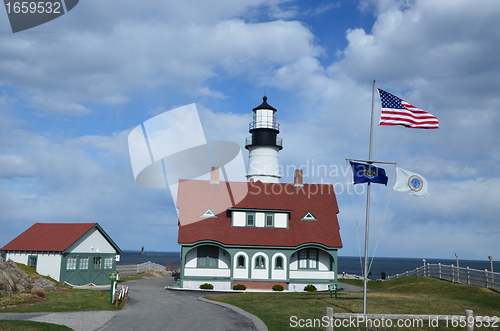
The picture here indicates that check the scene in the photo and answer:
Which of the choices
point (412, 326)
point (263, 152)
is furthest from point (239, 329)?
point (263, 152)

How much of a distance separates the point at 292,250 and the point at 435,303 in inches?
579

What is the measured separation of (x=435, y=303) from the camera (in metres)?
23.3

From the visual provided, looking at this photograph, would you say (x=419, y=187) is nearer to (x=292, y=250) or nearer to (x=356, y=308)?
(x=356, y=308)

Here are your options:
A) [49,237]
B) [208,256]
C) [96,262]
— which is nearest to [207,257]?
[208,256]

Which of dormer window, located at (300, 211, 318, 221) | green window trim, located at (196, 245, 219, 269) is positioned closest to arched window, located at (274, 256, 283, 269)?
dormer window, located at (300, 211, 318, 221)

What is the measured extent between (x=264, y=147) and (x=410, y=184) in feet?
87.4

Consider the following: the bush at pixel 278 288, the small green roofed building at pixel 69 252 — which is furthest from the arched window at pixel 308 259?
the small green roofed building at pixel 69 252

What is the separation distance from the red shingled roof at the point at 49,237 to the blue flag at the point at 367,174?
2623 centimetres

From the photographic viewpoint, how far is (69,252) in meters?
37.2

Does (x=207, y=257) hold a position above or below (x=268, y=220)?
below

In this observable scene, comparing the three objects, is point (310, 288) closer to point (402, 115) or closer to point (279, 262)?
point (279, 262)

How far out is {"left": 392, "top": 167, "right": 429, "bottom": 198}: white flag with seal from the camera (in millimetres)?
19422

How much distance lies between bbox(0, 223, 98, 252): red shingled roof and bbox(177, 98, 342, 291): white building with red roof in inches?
349

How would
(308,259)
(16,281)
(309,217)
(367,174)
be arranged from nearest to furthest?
(367,174)
(16,281)
(308,259)
(309,217)
